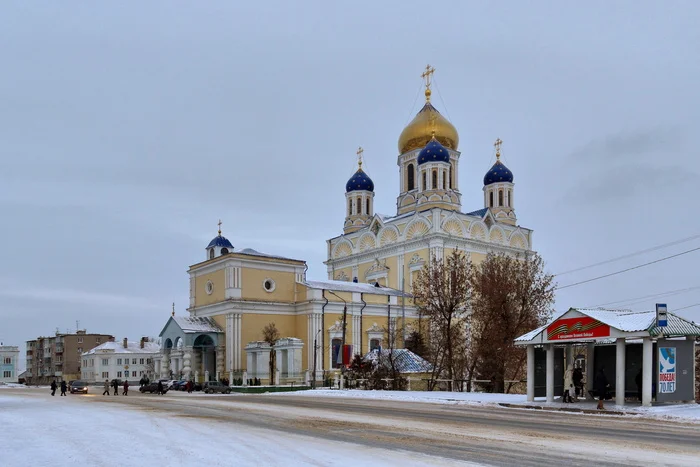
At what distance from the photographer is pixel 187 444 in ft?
42.1

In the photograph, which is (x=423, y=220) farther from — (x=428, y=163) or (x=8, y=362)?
(x=8, y=362)

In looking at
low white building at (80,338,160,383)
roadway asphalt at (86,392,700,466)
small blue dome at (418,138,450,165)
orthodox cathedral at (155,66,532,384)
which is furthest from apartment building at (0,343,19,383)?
roadway asphalt at (86,392,700,466)

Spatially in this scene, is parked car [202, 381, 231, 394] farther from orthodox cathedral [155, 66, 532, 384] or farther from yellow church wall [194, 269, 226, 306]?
yellow church wall [194, 269, 226, 306]

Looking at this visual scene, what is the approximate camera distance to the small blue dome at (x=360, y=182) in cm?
7144

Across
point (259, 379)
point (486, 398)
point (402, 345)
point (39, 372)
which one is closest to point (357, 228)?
point (402, 345)

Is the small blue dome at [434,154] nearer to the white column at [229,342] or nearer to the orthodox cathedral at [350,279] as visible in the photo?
the orthodox cathedral at [350,279]

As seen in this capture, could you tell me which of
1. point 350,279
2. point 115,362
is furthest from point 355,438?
point 115,362

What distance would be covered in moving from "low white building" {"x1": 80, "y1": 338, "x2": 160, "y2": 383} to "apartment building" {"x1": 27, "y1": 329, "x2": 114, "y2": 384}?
27.8 ft

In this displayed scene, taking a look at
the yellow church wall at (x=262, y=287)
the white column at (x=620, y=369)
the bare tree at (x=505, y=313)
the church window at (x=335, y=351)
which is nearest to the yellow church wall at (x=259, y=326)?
the yellow church wall at (x=262, y=287)

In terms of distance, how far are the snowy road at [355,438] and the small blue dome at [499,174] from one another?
51270mm

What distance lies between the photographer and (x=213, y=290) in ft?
179

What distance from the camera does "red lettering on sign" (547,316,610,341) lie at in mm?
22797

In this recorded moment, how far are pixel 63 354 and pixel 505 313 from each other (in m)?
87.2

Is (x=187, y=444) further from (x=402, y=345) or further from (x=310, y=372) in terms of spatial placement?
(x=402, y=345)
